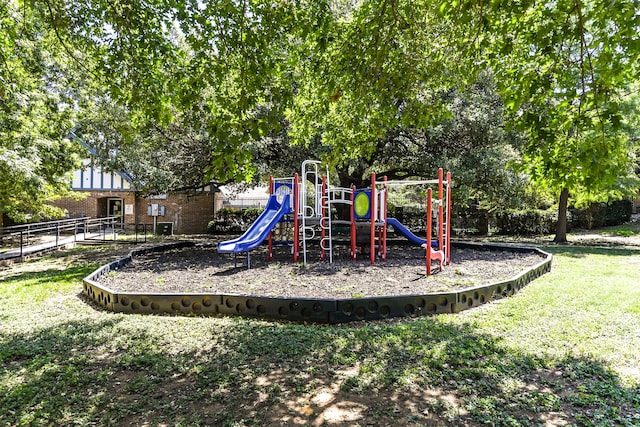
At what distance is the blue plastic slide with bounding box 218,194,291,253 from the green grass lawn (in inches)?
131

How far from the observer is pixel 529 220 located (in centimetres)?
2078

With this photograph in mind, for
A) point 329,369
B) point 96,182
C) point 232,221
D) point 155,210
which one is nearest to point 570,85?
point 329,369

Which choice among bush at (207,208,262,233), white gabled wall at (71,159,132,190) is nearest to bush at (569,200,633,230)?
bush at (207,208,262,233)

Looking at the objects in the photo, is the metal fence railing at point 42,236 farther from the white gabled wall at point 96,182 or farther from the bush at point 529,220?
the bush at point 529,220

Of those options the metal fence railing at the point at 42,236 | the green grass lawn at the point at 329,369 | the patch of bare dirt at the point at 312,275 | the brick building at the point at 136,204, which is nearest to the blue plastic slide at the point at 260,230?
the patch of bare dirt at the point at 312,275

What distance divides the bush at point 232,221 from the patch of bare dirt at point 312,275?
34.6 ft

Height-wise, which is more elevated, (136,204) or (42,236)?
(136,204)

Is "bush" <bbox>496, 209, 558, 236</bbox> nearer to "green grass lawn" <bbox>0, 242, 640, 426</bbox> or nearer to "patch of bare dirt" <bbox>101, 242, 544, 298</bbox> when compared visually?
"patch of bare dirt" <bbox>101, 242, 544, 298</bbox>

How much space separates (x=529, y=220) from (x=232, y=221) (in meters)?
15.5

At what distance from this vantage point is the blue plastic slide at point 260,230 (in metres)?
9.12

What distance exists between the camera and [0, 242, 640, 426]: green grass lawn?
10.1 feet

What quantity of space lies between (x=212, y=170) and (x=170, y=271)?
5.50m

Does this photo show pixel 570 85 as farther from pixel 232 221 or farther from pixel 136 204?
pixel 136 204

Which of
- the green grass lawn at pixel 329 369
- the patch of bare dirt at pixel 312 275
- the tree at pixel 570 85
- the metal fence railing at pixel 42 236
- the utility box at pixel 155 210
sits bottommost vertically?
the green grass lawn at pixel 329 369
